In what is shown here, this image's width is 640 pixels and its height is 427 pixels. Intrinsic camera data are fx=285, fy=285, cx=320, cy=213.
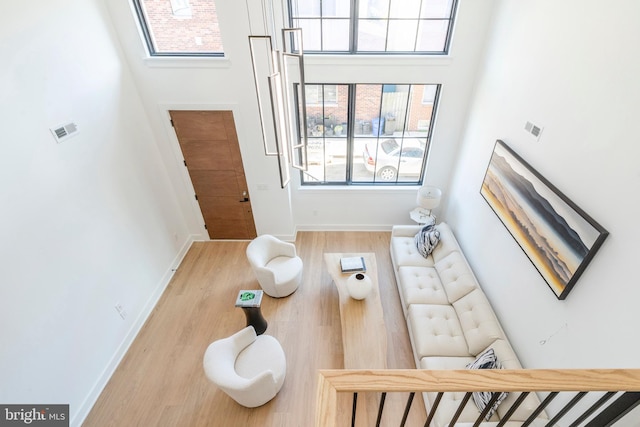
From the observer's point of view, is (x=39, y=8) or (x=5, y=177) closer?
(x=5, y=177)

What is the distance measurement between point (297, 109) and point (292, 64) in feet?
1.96

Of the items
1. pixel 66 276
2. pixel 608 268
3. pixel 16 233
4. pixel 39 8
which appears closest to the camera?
pixel 608 268

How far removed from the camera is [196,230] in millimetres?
4980

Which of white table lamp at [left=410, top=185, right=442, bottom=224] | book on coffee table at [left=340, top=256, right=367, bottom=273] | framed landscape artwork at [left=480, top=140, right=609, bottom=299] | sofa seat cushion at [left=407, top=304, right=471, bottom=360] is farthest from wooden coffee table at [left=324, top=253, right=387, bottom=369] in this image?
framed landscape artwork at [left=480, top=140, right=609, bottom=299]

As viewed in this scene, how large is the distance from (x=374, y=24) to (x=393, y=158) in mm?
1886

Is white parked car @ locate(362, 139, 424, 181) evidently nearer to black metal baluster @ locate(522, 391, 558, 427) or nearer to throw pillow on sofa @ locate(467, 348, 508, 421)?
throw pillow on sofa @ locate(467, 348, 508, 421)

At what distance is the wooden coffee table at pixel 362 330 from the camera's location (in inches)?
111

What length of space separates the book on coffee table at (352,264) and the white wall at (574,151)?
4.70 ft

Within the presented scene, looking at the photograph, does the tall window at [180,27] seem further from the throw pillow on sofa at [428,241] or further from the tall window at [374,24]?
the throw pillow on sofa at [428,241]

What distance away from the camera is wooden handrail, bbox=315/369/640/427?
102 cm

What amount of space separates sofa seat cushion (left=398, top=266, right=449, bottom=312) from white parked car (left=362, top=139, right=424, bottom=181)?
5.56ft

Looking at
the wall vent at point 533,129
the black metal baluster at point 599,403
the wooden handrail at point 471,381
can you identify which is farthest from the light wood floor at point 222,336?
the wall vent at point 533,129

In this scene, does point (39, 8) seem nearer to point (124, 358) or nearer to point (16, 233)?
point (16, 233)

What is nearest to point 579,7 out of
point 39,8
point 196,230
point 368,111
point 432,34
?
point 432,34
